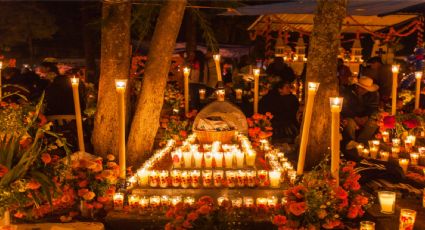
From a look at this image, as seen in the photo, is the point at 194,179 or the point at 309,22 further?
the point at 309,22

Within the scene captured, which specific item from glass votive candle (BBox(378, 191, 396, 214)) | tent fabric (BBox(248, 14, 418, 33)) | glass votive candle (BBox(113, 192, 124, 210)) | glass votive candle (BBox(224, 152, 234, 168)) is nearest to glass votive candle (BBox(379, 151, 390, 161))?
glass votive candle (BBox(378, 191, 396, 214))

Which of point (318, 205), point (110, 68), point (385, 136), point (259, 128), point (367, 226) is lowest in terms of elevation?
point (367, 226)

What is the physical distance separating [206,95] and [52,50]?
22526mm

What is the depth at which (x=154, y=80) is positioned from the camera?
23.9 feet

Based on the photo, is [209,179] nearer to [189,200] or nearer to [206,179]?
[206,179]

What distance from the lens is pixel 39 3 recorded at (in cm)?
2630

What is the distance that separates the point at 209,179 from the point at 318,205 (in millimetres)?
1518

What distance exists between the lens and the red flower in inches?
185

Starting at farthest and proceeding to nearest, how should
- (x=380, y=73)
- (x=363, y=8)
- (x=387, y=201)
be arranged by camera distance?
(x=363, y=8) → (x=380, y=73) → (x=387, y=201)

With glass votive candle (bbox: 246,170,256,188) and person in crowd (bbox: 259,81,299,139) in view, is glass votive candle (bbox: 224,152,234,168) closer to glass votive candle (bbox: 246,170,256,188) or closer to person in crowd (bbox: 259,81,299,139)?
glass votive candle (bbox: 246,170,256,188)

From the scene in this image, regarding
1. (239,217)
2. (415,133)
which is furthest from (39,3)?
(239,217)

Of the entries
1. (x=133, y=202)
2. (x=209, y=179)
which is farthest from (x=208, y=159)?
(x=133, y=202)

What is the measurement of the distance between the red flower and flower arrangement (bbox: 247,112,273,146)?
2973 millimetres

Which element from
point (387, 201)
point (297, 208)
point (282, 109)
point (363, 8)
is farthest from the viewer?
point (363, 8)
